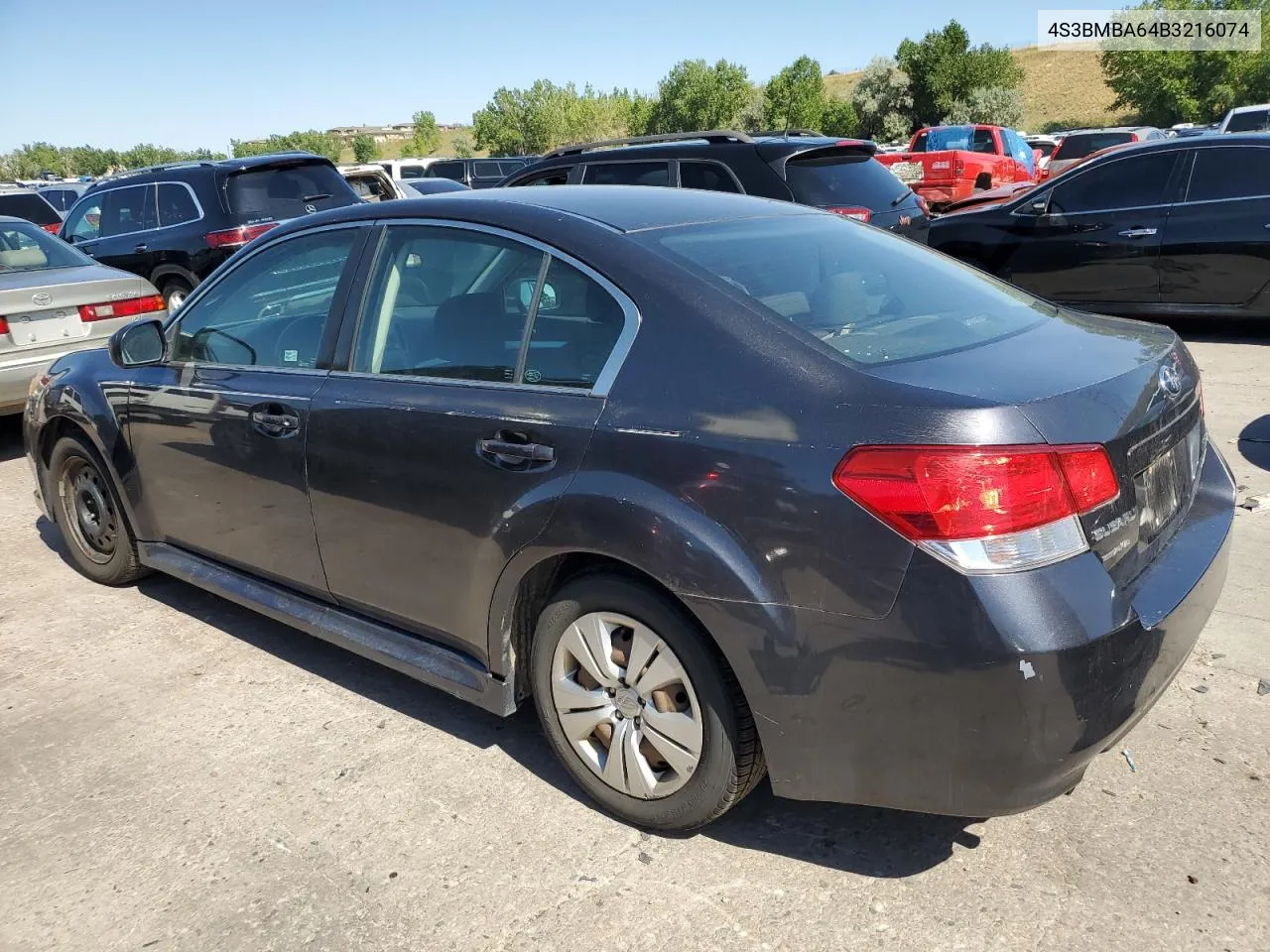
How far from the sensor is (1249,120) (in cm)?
1855

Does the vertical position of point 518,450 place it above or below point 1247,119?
above

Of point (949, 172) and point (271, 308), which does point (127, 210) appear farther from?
point (949, 172)

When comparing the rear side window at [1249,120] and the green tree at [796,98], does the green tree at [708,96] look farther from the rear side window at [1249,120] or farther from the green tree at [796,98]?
the rear side window at [1249,120]

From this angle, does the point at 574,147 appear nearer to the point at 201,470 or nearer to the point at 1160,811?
the point at 201,470

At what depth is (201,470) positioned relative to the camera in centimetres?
386

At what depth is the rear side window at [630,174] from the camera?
839 centimetres

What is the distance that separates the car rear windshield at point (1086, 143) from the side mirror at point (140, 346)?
22.6 metres

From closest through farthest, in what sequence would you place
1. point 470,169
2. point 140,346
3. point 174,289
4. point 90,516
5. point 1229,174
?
point 140,346 < point 90,516 < point 1229,174 < point 174,289 < point 470,169

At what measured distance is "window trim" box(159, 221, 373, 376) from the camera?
3.44 m

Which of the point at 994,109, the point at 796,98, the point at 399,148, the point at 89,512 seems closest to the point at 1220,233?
the point at 89,512

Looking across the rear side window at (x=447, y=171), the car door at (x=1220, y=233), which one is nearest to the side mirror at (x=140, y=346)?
the car door at (x=1220, y=233)

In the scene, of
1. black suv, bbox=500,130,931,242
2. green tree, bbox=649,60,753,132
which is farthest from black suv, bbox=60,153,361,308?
green tree, bbox=649,60,753,132

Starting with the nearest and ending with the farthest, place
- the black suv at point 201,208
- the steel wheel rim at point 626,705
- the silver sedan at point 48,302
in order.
Result: the steel wheel rim at point 626,705 → the silver sedan at point 48,302 → the black suv at point 201,208

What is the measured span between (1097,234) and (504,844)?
25.2 feet
